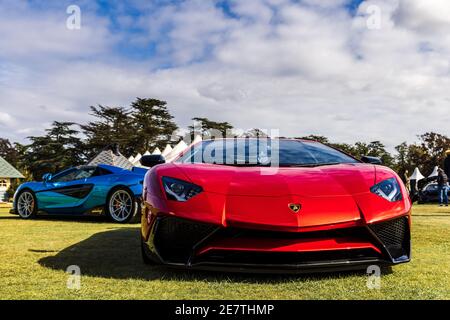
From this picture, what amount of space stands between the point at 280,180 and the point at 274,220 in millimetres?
409

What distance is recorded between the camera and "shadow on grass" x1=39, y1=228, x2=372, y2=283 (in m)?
2.99

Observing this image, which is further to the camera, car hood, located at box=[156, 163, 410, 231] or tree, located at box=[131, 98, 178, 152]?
tree, located at box=[131, 98, 178, 152]

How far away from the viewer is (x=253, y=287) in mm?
2732

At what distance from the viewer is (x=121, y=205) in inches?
334

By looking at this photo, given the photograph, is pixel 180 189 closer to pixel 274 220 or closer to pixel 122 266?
pixel 274 220

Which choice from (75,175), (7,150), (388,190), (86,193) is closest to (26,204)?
(75,175)

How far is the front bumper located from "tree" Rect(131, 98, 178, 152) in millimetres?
55367

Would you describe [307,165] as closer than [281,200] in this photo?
No

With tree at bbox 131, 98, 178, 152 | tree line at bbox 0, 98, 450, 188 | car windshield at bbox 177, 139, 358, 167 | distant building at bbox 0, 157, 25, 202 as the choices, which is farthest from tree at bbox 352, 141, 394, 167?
car windshield at bbox 177, 139, 358, 167

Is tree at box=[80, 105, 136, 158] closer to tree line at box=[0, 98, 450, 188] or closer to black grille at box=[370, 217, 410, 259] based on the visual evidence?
tree line at box=[0, 98, 450, 188]

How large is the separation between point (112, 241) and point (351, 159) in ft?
9.42
